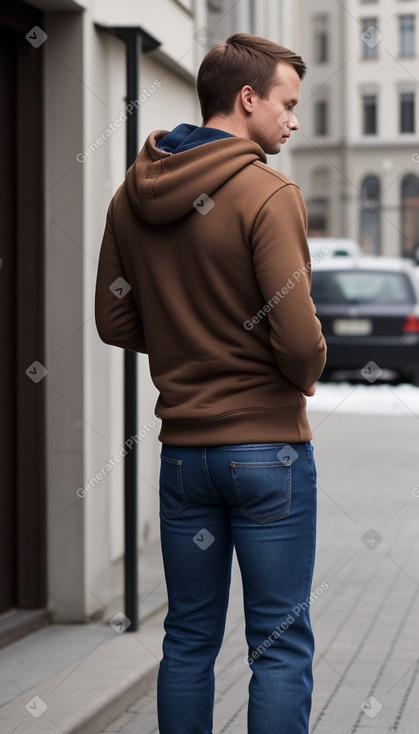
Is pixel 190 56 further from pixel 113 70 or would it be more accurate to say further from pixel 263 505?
pixel 263 505

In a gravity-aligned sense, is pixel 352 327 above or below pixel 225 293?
below

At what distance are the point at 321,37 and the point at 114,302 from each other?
59744 mm

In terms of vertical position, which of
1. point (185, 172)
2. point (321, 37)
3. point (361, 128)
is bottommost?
point (185, 172)

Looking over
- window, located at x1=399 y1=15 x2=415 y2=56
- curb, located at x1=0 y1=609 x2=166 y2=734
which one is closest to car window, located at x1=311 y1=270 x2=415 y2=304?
curb, located at x1=0 y1=609 x2=166 y2=734

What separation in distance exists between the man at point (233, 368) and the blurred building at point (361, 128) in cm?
5785

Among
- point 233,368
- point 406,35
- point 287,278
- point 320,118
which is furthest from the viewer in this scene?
point 406,35

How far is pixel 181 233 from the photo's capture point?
264 centimetres

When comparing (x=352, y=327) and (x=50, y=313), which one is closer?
(x=50, y=313)

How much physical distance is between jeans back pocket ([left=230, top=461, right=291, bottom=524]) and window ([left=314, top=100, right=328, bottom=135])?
197ft

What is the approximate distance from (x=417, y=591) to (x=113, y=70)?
8.77ft

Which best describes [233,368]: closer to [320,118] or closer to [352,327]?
[352,327]

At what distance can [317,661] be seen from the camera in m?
4.70

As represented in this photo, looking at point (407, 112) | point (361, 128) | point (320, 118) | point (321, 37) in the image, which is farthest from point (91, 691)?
point (407, 112)

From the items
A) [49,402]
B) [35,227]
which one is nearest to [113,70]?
[35,227]
